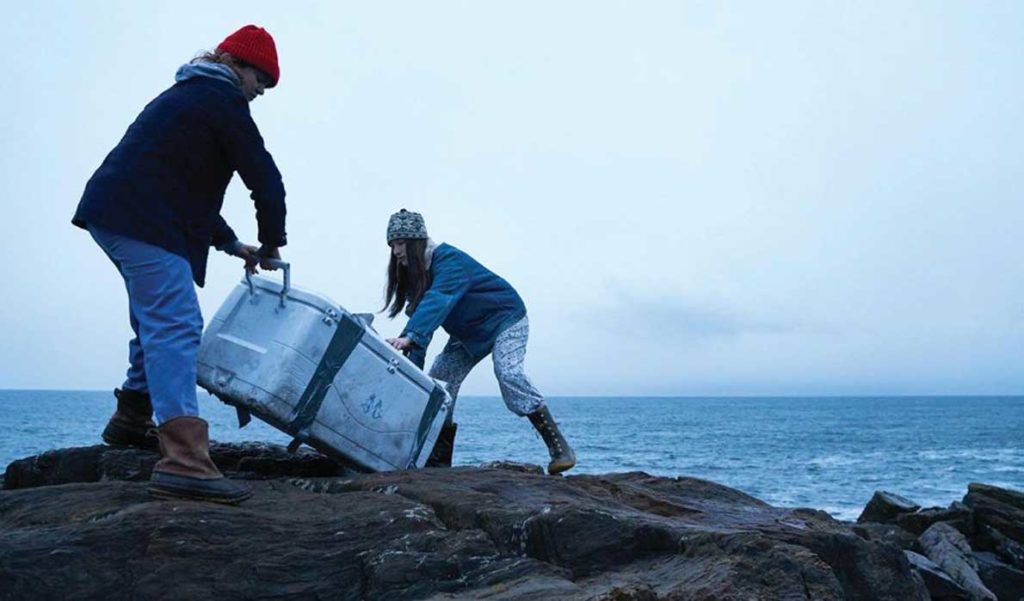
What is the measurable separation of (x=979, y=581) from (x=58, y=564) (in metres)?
12.0

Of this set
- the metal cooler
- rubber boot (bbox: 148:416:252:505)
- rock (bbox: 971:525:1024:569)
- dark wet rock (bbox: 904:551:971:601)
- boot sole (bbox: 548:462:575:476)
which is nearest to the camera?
rubber boot (bbox: 148:416:252:505)

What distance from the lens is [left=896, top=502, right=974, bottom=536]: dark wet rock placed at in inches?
650

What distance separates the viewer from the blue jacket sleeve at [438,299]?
266 inches

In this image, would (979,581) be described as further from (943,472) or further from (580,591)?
(943,472)

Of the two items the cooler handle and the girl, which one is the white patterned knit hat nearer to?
the girl

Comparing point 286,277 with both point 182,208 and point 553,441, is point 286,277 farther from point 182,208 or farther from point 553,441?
point 553,441

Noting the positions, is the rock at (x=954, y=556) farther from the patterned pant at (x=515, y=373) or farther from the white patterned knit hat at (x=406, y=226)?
the white patterned knit hat at (x=406, y=226)

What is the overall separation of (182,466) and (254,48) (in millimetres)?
2097

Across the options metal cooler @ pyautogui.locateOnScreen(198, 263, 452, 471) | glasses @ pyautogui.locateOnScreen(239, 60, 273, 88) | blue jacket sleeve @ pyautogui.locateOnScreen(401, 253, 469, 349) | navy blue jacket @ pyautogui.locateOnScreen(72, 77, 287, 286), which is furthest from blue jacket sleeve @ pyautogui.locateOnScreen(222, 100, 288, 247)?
blue jacket sleeve @ pyautogui.locateOnScreen(401, 253, 469, 349)

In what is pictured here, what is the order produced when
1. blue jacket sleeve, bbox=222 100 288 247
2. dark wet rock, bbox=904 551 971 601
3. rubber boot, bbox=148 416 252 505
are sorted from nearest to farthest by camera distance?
rubber boot, bbox=148 416 252 505
blue jacket sleeve, bbox=222 100 288 247
dark wet rock, bbox=904 551 971 601

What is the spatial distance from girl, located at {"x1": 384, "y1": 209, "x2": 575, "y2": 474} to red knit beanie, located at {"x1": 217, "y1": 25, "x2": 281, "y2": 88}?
1808 mm

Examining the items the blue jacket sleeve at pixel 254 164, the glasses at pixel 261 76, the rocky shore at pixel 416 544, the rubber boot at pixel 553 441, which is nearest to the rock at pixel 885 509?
the rubber boot at pixel 553 441

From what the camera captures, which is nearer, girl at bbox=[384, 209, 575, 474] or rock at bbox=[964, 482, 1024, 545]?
girl at bbox=[384, 209, 575, 474]

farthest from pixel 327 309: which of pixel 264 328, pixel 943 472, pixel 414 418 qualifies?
pixel 943 472
